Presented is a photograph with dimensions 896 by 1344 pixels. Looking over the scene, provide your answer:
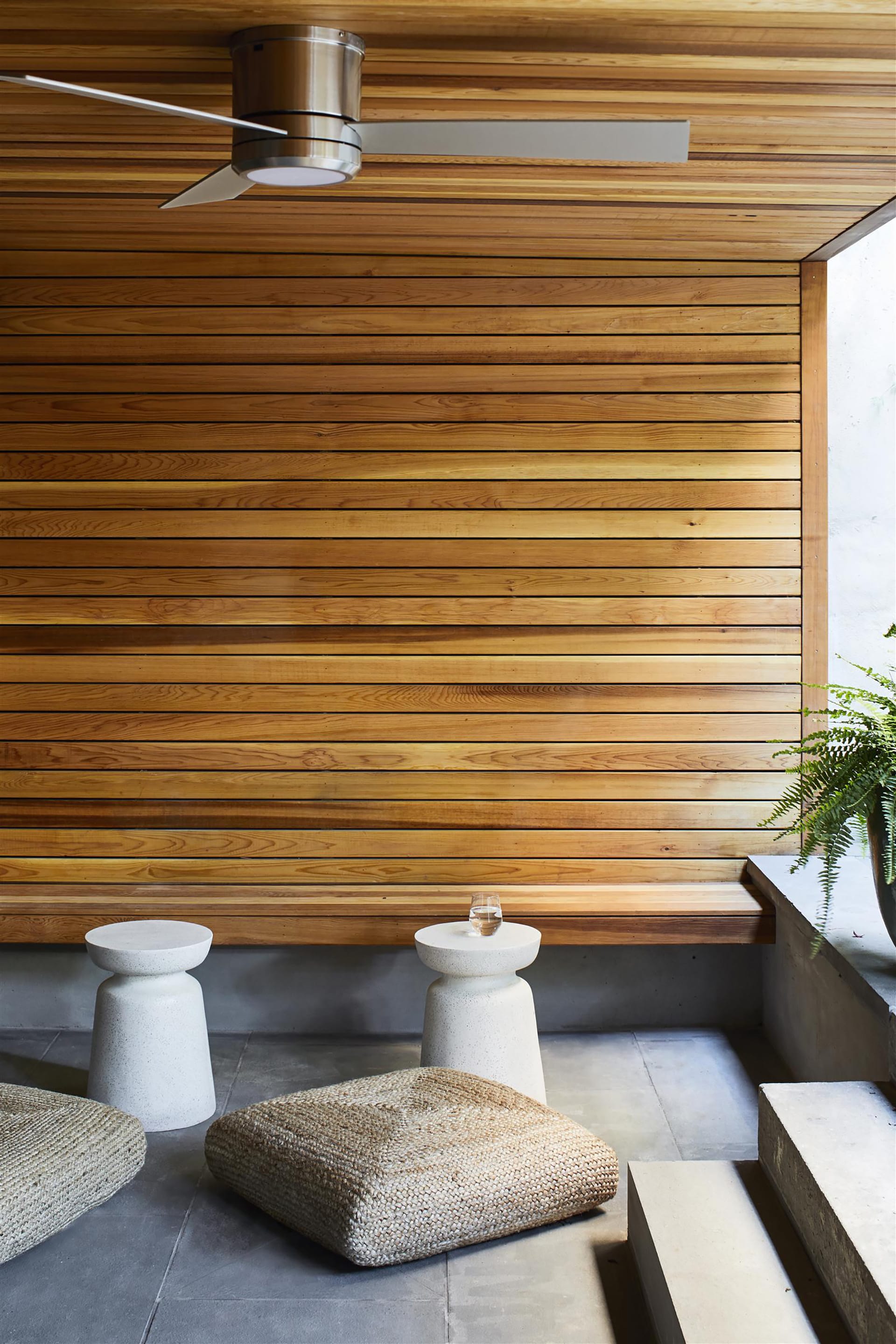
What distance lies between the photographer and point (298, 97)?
2.60 metres

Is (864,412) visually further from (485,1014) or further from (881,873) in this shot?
(485,1014)

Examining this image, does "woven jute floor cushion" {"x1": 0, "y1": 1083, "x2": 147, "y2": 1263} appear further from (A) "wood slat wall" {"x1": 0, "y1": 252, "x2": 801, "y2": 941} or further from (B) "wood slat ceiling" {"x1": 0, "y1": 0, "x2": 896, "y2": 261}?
(B) "wood slat ceiling" {"x1": 0, "y1": 0, "x2": 896, "y2": 261}

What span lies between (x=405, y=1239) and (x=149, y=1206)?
2.63 feet

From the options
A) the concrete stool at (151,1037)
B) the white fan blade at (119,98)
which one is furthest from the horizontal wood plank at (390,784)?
the white fan blade at (119,98)

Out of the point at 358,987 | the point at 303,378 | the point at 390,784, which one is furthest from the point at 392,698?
the point at 303,378

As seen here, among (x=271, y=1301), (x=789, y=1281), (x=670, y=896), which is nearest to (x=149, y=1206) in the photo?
(x=271, y=1301)

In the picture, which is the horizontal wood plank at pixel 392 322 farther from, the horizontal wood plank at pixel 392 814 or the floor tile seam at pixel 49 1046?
the floor tile seam at pixel 49 1046

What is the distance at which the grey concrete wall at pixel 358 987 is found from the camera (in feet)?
15.1

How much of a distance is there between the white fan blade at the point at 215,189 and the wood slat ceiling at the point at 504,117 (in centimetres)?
25

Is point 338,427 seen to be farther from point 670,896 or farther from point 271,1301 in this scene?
point 271,1301

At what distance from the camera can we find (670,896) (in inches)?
175

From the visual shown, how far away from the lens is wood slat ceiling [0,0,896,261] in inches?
101

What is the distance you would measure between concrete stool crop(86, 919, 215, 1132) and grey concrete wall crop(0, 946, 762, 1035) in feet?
2.19

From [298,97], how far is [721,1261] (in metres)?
2.62
